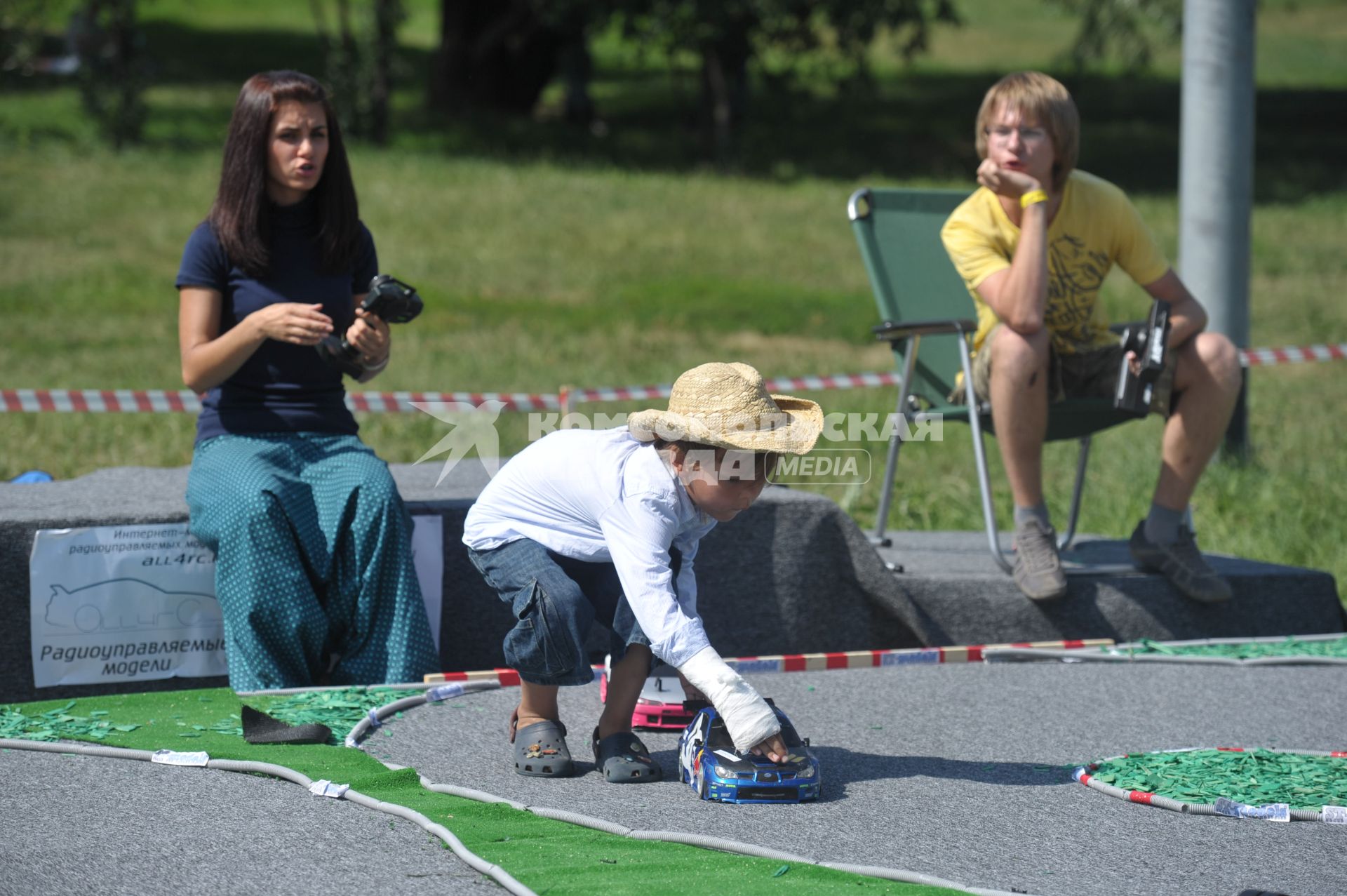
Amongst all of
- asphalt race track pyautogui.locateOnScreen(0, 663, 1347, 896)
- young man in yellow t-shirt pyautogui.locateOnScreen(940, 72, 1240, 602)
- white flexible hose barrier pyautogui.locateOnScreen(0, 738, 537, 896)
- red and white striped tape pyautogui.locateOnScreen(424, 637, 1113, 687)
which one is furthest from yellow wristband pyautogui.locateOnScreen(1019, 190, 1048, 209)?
white flexible hose barrier pyautogui.locateOnScreen(0, 738, 537, 896)

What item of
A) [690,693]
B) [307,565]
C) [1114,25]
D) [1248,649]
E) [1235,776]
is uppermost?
[1114,25]

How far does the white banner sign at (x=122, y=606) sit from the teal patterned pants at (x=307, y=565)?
19 cm

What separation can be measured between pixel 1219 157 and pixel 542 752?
472cm

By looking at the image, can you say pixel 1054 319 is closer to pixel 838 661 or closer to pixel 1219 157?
pixel 838 661

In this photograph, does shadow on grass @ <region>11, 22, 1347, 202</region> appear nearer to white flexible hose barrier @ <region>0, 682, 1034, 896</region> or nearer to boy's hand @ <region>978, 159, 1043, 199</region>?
boy's hand @ <region>978, 159, 1043, 199</region>

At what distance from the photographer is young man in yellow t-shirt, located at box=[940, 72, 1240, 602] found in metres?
5.03

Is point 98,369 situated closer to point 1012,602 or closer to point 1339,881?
point 1012,602

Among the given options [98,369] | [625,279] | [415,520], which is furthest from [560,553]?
[625,279]

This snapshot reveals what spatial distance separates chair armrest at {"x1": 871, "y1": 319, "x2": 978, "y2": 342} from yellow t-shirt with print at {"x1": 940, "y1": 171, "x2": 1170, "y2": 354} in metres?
0.10

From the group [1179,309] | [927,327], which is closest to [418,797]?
[927,327]

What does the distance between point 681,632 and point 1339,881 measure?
53.2 inches

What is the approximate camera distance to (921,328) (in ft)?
17.4

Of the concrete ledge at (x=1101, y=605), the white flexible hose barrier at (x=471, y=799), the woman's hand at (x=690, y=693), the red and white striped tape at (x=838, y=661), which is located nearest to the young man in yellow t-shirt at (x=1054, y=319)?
the concrete ledge at (x=1101, y=605)

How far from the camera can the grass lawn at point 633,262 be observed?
788 cm
